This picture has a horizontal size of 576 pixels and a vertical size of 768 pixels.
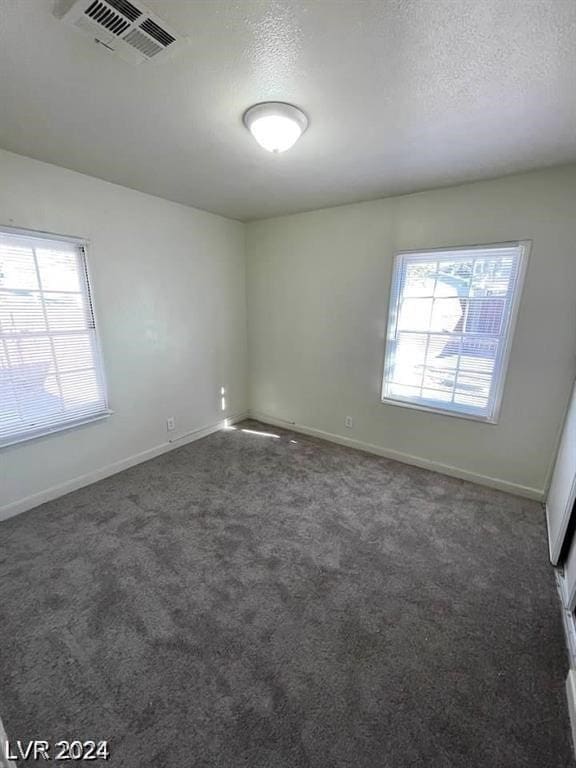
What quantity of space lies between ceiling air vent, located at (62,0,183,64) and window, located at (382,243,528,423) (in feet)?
7.45

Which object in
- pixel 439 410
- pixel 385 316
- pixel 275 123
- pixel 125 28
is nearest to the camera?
pixel 125 28

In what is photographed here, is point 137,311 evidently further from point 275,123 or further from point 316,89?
point 316,89

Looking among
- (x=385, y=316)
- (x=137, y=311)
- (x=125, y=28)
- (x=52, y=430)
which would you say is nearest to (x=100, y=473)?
(x=52, y=430)

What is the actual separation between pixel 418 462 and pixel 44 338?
11.1ft

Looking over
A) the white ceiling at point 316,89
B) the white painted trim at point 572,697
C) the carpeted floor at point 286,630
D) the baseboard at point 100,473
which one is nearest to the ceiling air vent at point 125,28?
the white ceiling at point 316,89

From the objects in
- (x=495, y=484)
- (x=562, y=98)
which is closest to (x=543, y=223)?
(x=562, y=98)

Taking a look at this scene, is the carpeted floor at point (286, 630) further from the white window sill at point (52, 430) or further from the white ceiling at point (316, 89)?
the white ceiling at point (316, 89)

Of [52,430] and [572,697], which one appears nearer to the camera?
[572,697]

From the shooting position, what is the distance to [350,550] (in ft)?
6.72

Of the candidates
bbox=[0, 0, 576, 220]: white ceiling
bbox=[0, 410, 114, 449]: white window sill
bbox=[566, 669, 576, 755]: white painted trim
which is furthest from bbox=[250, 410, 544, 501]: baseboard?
bbox=[0, 0, 576, 220]: white ceiling

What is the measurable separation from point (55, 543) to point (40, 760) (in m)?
1.23

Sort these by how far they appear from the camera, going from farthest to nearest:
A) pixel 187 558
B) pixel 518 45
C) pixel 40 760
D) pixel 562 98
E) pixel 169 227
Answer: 1. pixel 169 227
2. pixel 187 558
3. pixel 562 98
4. pixel 518 45
5. pixel 40 760

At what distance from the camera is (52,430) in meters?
2.47

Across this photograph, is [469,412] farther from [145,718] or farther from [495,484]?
[145,718]
